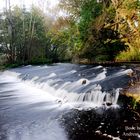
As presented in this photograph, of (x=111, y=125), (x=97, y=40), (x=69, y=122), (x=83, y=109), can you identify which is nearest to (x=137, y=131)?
(x=111, y=125)

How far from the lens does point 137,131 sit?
6332mm

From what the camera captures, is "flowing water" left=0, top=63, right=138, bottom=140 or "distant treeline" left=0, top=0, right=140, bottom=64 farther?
"distant treeline" left=0, top=0, right=140, bottom=64

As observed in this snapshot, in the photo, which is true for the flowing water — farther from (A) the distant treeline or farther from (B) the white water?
(A) the distant treeline

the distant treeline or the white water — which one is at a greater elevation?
the distant treeline

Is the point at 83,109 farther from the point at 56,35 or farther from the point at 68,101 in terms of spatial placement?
the point at 56,35

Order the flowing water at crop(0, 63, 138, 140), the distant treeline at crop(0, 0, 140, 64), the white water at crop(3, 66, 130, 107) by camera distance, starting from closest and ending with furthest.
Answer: the flowing water at crop(0, 63, 138, 140)
the white water at crop(3, 66, 130, 107)
the distant treeline at crop(0, 0, 140, 64)

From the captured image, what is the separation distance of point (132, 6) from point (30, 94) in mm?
6477

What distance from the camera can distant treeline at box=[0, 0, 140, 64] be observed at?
1694cm

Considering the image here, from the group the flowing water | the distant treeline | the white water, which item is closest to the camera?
the flowing water

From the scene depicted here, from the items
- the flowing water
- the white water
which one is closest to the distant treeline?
the flowing water

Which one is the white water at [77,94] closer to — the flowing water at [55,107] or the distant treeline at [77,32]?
the flowing water at [55,107]

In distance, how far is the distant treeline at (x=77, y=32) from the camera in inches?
667

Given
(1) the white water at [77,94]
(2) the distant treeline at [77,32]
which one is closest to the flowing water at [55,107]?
(1) the white water at [77,94]

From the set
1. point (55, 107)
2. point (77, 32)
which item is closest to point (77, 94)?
point (55, 107)
